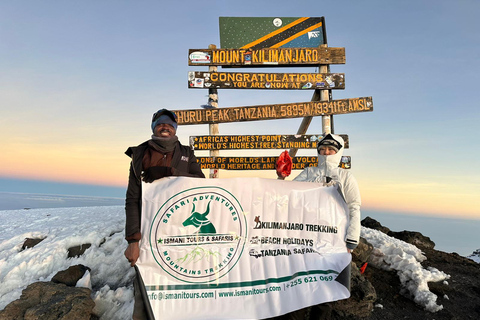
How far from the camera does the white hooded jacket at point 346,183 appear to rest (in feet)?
14.3

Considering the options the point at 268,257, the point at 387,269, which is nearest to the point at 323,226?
the point at 268,257

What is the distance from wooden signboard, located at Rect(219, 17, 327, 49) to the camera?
31.3ft

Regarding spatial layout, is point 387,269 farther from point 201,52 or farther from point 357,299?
point 201,52

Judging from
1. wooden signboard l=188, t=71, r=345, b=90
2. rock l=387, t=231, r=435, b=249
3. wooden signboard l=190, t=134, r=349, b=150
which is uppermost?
wooden signboard l=188, t=71, r=345, b=90

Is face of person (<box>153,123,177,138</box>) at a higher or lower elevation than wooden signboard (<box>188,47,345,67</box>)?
lower

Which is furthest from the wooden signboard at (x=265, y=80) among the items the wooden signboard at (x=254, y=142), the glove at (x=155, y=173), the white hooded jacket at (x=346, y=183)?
the glove at (x=155, y=173)

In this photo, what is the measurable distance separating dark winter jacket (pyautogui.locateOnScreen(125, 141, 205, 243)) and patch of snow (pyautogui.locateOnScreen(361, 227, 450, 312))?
17.7ft

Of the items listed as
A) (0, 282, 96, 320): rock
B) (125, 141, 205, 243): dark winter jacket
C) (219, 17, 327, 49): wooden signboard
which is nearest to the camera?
(125, 141, 205, 243): dark winter jacket

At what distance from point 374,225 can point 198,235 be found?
8459mm

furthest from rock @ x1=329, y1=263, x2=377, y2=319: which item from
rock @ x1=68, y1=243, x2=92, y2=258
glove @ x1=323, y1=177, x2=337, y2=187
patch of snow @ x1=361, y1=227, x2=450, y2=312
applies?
rock @ x1=68, y1=243, x2=92, y2=258

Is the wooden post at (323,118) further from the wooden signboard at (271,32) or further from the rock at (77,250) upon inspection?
the rock at (77,250)

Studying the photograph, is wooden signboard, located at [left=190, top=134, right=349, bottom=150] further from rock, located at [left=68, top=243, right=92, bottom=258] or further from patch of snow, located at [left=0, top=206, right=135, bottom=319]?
rock, located at [left=68, top=243, right=92, bottom=258]

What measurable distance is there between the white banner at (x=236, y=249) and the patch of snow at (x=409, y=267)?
9.97 feet

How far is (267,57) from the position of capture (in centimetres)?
934
